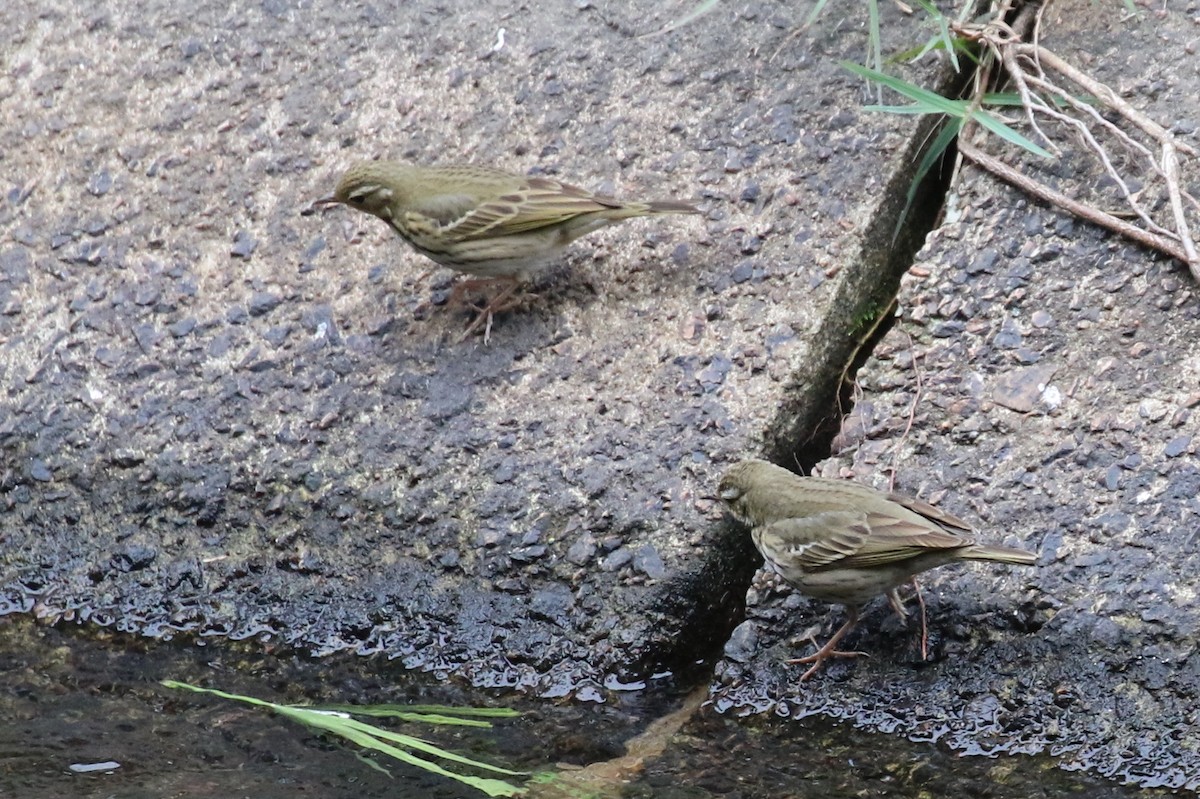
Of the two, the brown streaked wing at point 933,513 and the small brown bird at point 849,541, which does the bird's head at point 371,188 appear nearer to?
the small brown bird at point 849,541

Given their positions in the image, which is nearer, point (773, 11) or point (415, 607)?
point (415, 607)

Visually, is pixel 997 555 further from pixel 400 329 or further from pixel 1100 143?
pixel 400 329

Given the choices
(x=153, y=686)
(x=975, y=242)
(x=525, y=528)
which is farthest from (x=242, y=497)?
(x=975, y=242)

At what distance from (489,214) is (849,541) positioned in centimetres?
181

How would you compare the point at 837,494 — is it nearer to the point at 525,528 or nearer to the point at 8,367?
the point at 525,528

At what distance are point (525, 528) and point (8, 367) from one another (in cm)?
203

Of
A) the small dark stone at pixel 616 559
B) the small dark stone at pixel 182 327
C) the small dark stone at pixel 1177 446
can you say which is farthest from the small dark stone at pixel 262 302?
the small dark stone at pixel 1177 446

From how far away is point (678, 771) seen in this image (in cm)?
394

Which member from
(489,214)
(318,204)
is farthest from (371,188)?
(489,214)

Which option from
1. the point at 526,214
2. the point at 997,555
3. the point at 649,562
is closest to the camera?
the point at 997,555

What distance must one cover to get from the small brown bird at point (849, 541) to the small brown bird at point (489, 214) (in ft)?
4.13

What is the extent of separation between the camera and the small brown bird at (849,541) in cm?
408

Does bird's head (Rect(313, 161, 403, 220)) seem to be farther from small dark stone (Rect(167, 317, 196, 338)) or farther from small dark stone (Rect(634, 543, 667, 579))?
small dark stone (Rect(634, 543, 667, 579))

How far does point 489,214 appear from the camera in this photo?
5.17 m
